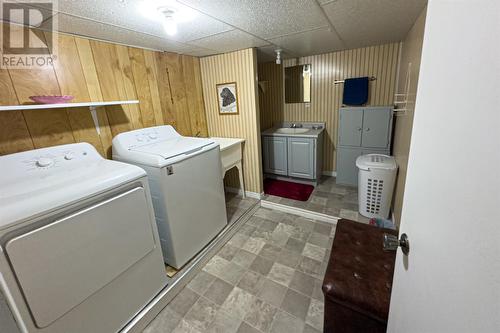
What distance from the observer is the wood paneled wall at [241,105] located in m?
2.68

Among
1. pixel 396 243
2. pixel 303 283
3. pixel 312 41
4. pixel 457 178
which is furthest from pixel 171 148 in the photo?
pixel 312 41

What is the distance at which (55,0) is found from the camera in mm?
1157

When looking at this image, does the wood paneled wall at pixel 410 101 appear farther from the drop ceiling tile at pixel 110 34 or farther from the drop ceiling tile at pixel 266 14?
the drop ceiling tile at pixel 110 34

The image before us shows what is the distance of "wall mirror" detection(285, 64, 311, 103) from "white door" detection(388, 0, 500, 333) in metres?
3.10

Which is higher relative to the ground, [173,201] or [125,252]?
[173,201]

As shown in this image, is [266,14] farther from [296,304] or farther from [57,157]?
[296,304]

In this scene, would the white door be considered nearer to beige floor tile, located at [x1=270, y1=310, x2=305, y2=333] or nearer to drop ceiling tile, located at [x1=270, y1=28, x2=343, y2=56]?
beige floor tile, located at [x1=270, y1=310, x2=305, y2=333]

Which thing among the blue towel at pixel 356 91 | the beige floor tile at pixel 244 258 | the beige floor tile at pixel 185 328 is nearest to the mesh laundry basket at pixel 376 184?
the blue towel at pixel 356 91

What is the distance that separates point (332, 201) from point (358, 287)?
1914 millimetres

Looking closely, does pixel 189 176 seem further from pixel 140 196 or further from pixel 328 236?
pixel 328 236

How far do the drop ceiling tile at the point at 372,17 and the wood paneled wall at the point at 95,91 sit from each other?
1.80m

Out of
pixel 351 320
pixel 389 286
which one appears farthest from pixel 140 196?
pixel 389 286

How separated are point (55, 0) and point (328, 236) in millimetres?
2804

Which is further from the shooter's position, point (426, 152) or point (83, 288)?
point (83, 288)
